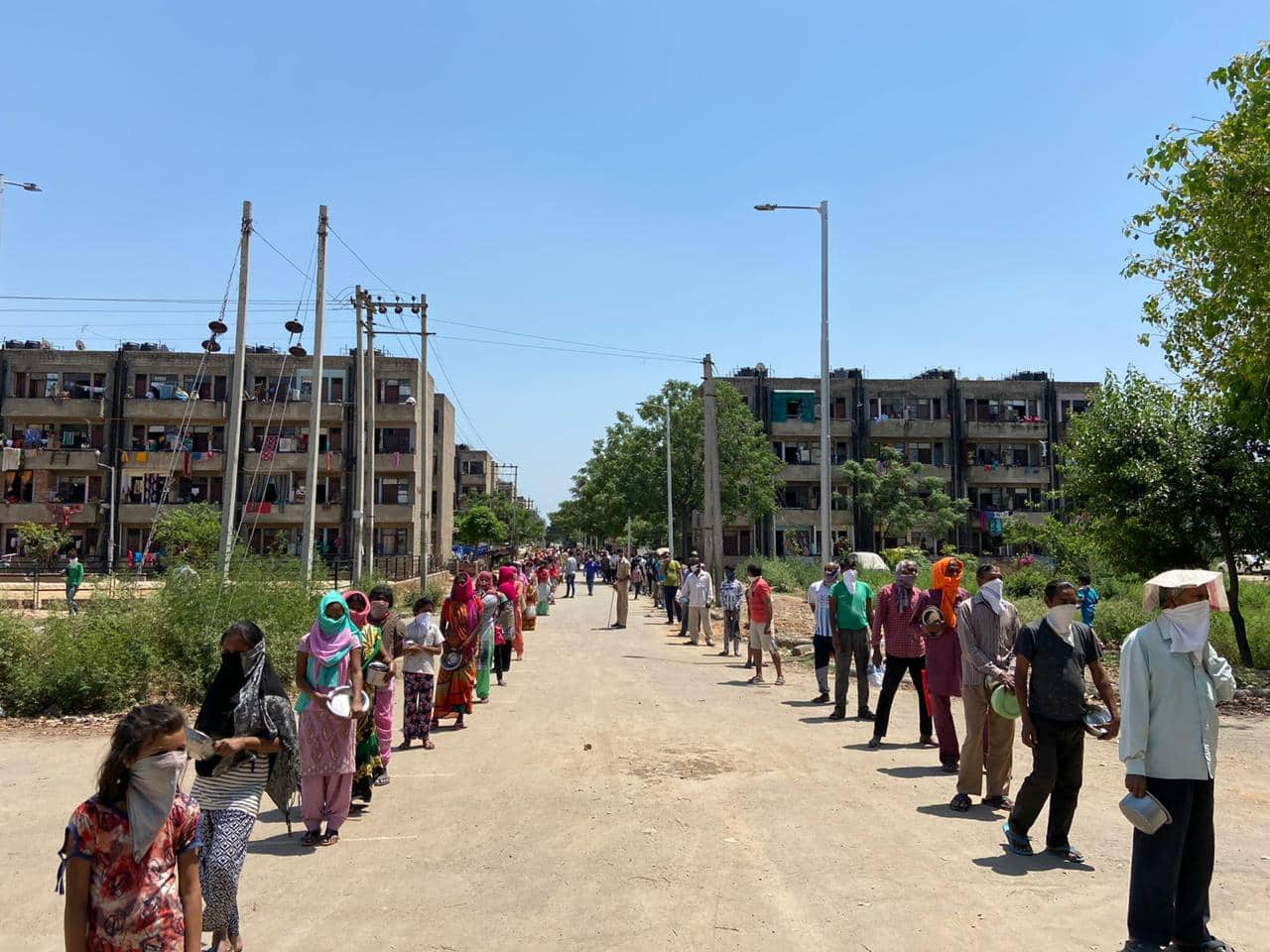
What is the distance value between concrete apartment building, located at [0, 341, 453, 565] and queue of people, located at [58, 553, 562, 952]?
4835cm

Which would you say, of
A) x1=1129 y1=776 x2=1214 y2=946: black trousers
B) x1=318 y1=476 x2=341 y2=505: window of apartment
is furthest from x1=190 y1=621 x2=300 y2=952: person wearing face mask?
x1=318 y1=476 x2=341 y2=505: window of apartment

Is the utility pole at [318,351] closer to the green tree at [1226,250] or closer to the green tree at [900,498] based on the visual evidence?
the green tree at [1226,250]

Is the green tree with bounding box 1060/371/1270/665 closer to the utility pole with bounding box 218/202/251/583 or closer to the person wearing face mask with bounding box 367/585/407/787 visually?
the person wearing face mask with bounding box 367/585/407/787

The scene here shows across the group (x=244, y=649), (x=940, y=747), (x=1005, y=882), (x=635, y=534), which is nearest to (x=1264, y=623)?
(x=940, y=747)

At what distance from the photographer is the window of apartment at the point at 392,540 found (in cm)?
5656

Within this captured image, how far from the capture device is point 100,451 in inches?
2165

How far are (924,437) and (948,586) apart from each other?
5729 cm

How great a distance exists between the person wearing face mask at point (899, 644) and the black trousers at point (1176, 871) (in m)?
4.50

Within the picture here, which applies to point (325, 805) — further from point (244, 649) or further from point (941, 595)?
point (941, 595)

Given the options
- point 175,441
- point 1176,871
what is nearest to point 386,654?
point 1176,871

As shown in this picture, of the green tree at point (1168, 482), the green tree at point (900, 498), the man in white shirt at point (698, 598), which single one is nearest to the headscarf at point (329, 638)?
the green tree at point (1168, 482)

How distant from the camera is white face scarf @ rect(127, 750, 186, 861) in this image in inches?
126

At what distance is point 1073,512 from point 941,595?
13.5 meters

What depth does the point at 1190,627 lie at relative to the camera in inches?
184
